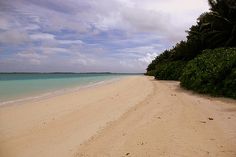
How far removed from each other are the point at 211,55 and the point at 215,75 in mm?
3095

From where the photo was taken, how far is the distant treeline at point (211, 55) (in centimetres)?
1327

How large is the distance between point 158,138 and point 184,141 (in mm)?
519

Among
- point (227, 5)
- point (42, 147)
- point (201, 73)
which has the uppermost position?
point (227, 5)

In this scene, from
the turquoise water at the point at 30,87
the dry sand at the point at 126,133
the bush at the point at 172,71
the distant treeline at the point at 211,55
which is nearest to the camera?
the dry sand at the point at 126,133

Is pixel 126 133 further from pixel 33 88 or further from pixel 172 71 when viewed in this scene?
pixel 172 71

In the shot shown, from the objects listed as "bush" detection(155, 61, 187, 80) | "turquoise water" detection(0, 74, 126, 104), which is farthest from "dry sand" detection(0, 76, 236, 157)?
"bush" detection(155, 61, 187, 80)

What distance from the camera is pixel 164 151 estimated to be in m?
5.38

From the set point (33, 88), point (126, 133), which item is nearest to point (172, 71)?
point (33, 88)

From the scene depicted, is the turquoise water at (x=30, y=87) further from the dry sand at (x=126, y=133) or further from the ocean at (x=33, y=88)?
the dry sand at (x=126, y=133)

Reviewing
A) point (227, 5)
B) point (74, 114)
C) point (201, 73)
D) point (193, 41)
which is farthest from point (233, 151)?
point (193, 41)

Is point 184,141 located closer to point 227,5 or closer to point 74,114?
point 74,114

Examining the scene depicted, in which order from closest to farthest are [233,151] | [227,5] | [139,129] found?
[233,151], [139,129], [227,5]

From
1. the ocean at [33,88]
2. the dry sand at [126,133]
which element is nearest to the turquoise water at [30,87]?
the ocean at [33,88]

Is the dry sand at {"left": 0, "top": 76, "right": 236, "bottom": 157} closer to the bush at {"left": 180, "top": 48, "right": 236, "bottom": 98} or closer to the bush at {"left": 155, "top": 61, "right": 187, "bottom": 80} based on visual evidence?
the bush at {"left": 180, "top": 48, "right": 236, "bottom": 98}
